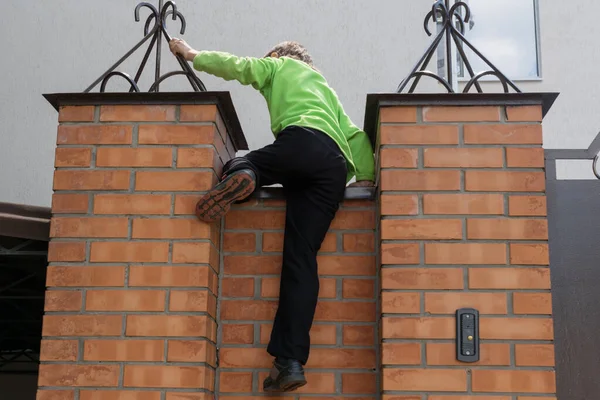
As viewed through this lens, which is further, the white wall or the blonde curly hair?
the white wall

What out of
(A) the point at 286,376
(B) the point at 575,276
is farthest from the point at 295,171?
(B) the point at 575,276

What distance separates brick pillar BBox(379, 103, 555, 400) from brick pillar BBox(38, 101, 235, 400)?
661mm

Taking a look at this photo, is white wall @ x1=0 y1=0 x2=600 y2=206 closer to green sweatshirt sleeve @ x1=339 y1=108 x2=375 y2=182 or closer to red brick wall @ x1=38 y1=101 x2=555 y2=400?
green sweatshirt sleeve @ x1=339 y1=108 x2=375 y2=182

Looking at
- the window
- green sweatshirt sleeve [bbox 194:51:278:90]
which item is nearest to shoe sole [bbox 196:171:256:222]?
green sweatshirt sleeve [bbox 194:51:278:90]

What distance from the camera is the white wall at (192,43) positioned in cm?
567

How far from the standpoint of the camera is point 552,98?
3320mm

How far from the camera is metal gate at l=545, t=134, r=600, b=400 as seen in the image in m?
3.69

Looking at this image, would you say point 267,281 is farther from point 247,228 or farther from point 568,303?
point 568,303

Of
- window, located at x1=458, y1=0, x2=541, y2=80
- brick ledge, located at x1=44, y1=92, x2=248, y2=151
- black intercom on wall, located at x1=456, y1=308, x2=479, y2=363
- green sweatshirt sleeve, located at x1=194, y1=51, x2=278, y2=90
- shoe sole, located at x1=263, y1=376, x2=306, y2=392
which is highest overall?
window, located at x1=458, y1=0, x2=541, y2=80

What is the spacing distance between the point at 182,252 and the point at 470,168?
42.2 inches

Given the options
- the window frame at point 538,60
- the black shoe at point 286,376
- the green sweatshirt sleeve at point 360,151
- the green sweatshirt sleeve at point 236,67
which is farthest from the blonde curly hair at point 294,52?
the window frame at point 538,60

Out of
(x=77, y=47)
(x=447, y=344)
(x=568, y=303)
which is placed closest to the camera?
(x=447, y=344)

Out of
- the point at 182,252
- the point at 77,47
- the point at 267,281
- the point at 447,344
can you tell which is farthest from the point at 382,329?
the point at 77,47

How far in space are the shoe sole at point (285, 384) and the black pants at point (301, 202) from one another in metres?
0.09
